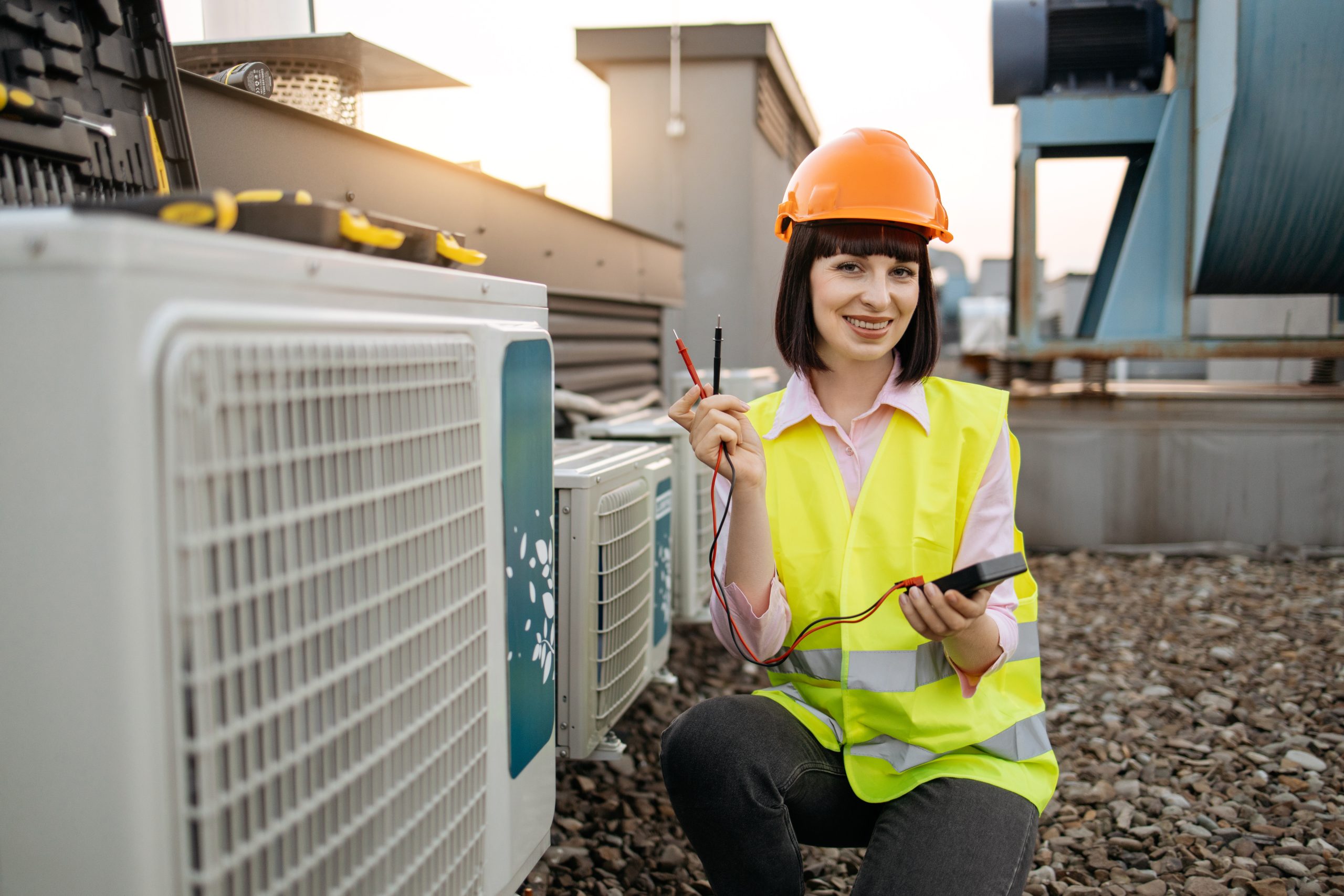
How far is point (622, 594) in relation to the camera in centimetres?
227

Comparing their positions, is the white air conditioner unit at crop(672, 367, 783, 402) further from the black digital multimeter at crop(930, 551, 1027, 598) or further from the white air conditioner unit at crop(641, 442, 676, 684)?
the black digital multimeter at crop(930, 551, 1027, 598)

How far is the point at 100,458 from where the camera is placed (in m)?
0.69

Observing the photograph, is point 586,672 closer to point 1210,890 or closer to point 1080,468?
point 1210,890

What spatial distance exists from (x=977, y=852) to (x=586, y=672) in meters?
1.05

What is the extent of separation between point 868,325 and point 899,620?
19.9 inches

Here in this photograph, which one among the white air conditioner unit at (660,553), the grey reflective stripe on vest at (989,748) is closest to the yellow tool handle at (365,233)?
the grey reflective stripe on vest at (989,748)

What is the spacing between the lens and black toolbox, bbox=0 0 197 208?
3.80ft

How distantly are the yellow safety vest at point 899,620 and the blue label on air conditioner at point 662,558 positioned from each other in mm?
1064

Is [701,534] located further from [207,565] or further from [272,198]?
[207,565]

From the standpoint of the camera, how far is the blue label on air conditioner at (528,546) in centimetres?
125

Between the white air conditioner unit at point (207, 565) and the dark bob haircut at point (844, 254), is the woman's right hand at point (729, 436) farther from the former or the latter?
the white air conditioner unit at point (207, 565)

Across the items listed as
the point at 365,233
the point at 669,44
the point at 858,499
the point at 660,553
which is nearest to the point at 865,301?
the point at 858,499

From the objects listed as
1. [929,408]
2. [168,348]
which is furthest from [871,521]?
[168,348]

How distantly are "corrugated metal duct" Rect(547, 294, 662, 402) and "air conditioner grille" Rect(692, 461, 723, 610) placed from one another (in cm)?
75
